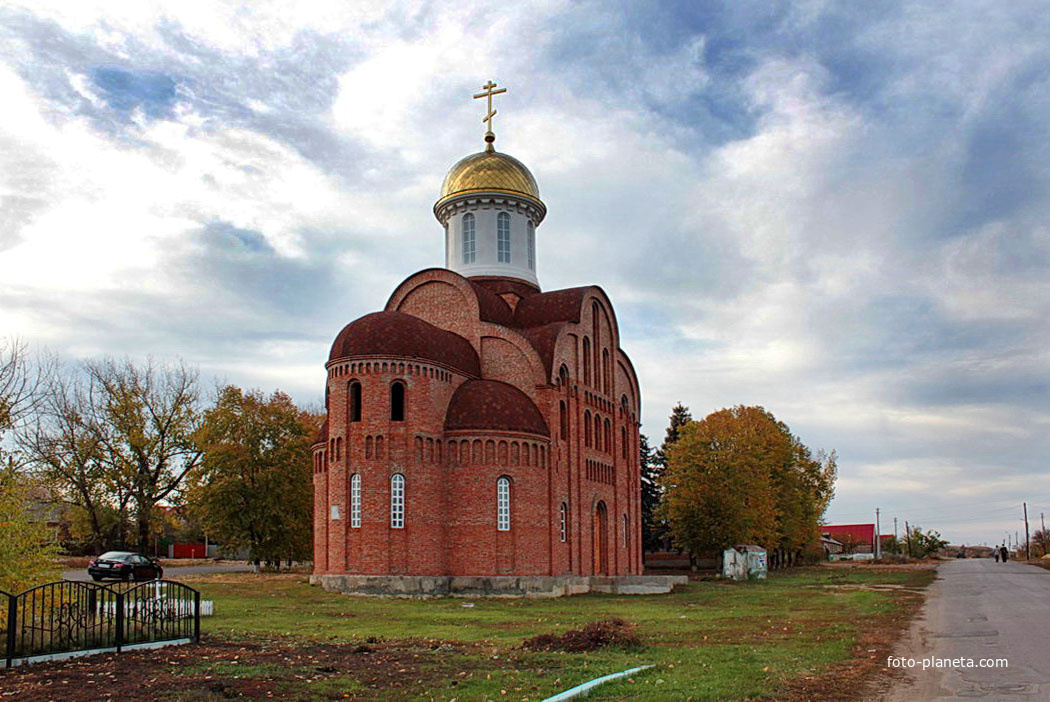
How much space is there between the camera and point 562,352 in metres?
34.4

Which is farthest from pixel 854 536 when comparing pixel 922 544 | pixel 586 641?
pixel 586 641

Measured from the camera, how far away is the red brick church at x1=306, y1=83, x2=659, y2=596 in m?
29.7

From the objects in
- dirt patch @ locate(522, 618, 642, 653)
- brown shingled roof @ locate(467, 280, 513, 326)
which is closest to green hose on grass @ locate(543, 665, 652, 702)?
dirt patch @ locate(522, 618, 642, 653)

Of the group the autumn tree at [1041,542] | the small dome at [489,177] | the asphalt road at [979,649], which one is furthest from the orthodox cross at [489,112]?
the autumn tree at [1041,542]

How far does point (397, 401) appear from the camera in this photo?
30.3 meters

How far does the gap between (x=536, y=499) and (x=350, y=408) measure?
6.96m

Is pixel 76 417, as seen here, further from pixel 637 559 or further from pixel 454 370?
pixel 637 559

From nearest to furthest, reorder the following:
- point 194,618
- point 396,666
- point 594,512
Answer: point 396,666 → point 194,618 → point 594,512

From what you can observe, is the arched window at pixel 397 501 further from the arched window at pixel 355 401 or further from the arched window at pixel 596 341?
the arched window at pixel 596 341

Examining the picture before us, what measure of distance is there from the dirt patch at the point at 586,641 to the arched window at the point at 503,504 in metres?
15.8

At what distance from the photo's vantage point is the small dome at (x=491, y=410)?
3094 centimetres

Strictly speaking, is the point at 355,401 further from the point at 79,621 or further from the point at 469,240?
the point at 79,621

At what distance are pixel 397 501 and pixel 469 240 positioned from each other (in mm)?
13794

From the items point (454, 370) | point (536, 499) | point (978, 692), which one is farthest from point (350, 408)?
point (978, 692)
